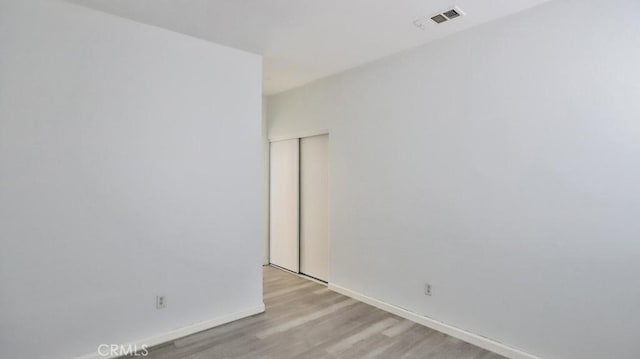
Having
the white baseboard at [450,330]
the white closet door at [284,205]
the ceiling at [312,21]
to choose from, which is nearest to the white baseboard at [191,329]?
the white baseboard at [450,330]

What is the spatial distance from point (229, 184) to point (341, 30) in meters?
1.83

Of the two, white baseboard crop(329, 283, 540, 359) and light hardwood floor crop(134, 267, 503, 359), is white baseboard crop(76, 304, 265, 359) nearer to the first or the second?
light hardwood floor crop(134, 267, 503, 359)

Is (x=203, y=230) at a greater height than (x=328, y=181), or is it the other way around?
(x=328, y=181)

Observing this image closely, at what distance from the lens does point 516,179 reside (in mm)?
2732

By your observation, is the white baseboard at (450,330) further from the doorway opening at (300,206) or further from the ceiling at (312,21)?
the ceiling at (312,21)

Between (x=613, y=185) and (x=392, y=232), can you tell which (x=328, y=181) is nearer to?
(x=392, y=232)

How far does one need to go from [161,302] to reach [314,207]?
239cm

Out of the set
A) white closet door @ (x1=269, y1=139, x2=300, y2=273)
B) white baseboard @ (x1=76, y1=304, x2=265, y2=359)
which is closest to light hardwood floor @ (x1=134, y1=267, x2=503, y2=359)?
white baseboard @ (x1=76, y1=304, x2=265, y2=359)

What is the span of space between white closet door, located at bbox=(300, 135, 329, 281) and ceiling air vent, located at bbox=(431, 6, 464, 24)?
2.17 meters

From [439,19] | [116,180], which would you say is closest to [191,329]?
[116,180]

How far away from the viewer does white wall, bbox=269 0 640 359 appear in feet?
7.50

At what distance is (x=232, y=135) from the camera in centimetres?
346

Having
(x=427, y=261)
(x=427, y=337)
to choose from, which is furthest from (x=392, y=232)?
(x=427, y=337)
